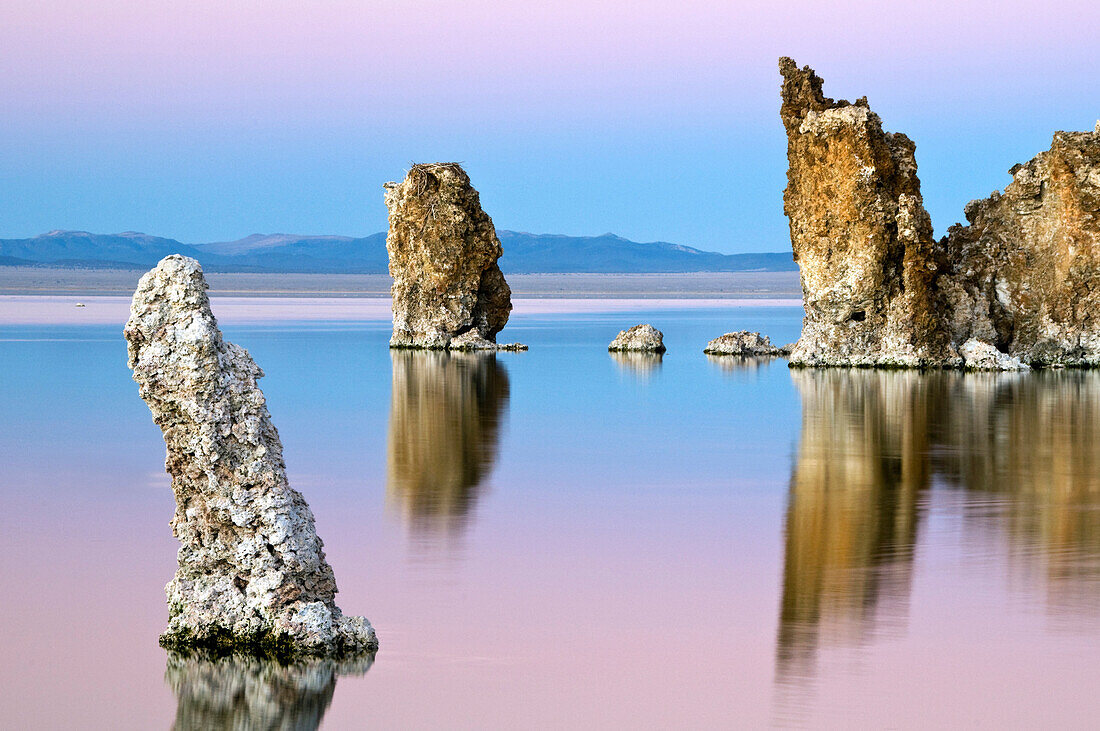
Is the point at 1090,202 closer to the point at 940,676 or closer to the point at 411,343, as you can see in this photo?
the point at 411,343

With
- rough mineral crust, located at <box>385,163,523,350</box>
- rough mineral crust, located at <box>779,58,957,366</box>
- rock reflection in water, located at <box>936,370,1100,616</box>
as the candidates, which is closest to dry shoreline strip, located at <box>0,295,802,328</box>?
rough mineral crust, located at <box>385,163,523,350</box>

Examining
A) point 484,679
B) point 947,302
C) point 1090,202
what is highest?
point 1090,202

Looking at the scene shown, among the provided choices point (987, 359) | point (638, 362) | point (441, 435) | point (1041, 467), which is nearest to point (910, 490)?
point (1041, 467)

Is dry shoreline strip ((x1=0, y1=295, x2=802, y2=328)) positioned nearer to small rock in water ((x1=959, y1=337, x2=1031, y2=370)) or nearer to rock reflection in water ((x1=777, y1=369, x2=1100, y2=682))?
small rock in water ((x1=959, y1=337, x2=1031, y2=370))

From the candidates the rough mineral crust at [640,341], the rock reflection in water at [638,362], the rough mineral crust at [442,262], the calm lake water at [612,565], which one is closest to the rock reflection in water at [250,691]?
the calm lake water at [612,565]

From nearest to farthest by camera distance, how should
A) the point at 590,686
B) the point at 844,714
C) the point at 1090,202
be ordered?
the point at 844,714 < the point at 590,686 < the point at 1090,202

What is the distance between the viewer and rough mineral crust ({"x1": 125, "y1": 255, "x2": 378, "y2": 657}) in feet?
23.7

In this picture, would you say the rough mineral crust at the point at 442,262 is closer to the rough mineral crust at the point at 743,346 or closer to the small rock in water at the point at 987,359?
the rough mineral crust at the point at 743,346

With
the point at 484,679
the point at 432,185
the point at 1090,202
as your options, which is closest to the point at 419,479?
the point at 484,679

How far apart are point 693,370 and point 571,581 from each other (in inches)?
804

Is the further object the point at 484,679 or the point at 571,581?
the point at 571,581

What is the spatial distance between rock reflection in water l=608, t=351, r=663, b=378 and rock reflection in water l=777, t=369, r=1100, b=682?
16.4ft

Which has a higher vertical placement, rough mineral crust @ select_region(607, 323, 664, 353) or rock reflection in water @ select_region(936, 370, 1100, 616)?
rough mineral crust @ select_region(607, 323, 664, 353)

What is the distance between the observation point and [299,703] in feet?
21.8
